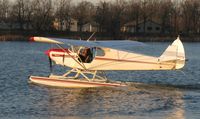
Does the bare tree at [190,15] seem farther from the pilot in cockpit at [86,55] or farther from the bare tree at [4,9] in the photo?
the pilot in cockpit at [86,55]

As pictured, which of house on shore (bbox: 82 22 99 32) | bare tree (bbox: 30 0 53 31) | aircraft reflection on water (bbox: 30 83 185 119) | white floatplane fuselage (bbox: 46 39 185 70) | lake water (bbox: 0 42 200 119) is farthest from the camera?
house on shore (bbox: 82 22 99 32)

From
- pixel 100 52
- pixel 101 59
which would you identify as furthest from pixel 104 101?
pixel 100 52

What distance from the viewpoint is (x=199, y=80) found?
2288 centimetres

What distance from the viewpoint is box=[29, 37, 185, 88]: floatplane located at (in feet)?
60.6

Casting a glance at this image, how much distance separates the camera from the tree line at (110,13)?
10760 centimetres

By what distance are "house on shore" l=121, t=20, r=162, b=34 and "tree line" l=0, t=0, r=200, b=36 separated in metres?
0.86

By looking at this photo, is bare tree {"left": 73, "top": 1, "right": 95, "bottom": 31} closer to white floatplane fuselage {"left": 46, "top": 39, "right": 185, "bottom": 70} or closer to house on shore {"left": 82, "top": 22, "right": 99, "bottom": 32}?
house on shore {"left": 82, "top": 22, "right": 99, "bottom": 32}

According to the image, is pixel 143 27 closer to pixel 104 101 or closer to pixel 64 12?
pixel 64 12

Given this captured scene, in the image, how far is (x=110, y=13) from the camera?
113750 mm

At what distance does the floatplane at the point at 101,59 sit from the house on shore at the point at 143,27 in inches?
3507

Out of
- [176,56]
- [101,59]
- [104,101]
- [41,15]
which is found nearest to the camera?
[104,101]

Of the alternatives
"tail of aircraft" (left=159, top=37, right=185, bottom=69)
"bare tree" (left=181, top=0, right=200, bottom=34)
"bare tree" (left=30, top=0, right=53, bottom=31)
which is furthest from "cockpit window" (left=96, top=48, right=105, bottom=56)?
"bare tree" (left=181, top=0, right=200, bottom=34)

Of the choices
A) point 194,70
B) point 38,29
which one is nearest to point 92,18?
point 38,29

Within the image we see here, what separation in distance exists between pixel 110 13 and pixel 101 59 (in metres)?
95.1
